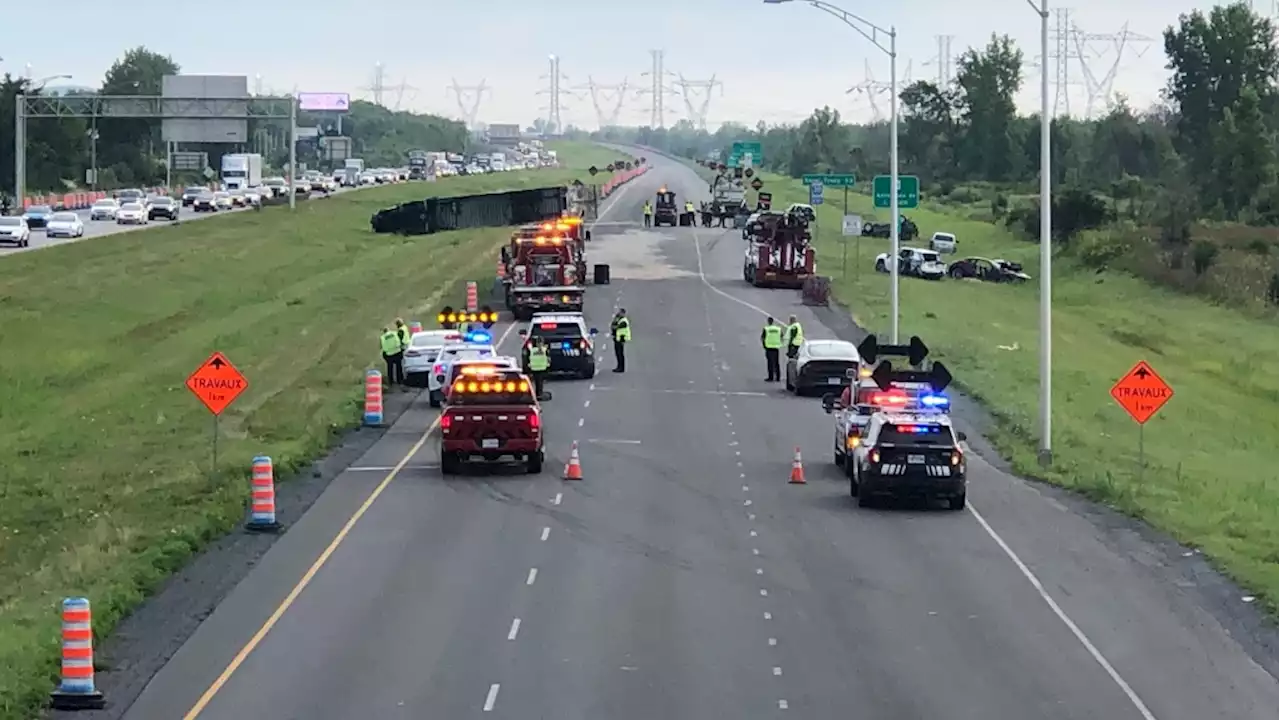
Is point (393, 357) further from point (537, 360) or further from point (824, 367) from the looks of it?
point (824, 367)

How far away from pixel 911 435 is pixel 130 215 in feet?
284

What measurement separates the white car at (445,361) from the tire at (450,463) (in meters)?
7.90

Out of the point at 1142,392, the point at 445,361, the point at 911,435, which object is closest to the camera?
the point at 911,435

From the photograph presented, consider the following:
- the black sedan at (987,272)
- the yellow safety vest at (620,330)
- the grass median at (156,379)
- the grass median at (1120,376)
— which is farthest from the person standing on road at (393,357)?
the black sedan at (987,272)

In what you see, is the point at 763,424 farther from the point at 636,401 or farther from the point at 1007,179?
the point at 1007,179

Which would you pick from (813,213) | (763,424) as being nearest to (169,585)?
(763,424)

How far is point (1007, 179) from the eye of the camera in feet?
582

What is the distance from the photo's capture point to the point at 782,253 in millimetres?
75250

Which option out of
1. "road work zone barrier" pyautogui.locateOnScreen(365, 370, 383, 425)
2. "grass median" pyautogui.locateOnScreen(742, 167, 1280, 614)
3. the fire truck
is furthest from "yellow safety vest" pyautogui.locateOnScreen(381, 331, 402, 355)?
the fire truck

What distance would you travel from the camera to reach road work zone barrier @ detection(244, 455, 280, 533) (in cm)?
2950

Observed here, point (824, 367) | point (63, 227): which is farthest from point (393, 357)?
point (63, 227)

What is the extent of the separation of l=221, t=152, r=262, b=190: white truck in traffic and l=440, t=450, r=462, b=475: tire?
110 metres

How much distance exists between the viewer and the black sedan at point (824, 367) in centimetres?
4653

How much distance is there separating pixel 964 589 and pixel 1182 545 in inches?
219
